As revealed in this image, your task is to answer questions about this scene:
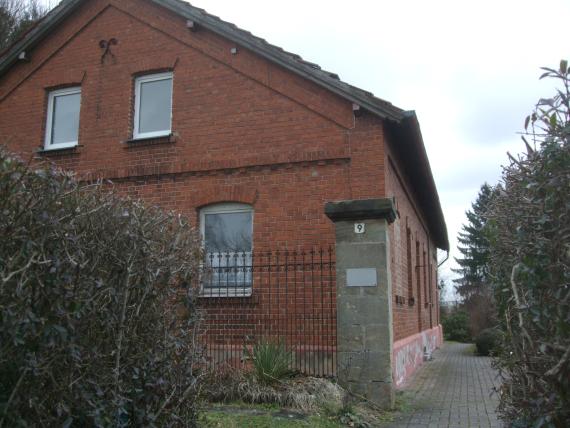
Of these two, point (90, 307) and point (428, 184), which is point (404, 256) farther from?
point (90, 307)

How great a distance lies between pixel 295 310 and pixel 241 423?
10.3 feet

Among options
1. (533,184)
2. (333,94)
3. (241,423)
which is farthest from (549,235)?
(333,94)

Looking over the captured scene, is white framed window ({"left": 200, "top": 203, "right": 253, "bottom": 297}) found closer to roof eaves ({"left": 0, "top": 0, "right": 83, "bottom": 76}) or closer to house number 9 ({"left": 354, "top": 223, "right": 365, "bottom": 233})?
house number 9 ({"left": 354, "top": 223, "right": 365, "bottom": 233})

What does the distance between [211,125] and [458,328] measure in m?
21.5

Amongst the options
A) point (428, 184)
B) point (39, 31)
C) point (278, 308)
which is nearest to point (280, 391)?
point (278, 308)

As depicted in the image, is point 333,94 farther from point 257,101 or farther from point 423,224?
point 423,224

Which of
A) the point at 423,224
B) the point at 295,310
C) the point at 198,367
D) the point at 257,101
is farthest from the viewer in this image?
the point at 423,224

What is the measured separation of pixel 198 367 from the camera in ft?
17.0

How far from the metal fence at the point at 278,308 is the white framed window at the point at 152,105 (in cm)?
330

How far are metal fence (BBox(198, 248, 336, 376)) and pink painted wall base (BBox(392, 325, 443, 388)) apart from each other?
131 centimetres

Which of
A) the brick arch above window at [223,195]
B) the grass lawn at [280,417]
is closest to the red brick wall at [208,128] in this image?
the brick arch above window at [223,195]

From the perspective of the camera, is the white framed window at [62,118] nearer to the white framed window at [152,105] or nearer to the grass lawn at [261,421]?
the white framed window at [152,105]

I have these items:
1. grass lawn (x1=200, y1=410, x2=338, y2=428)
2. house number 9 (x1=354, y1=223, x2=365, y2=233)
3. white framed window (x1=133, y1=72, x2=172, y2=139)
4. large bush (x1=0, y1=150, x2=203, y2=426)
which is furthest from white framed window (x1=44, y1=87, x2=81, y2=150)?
large bush (x1=0, y1=150, x2=203, y2=426)

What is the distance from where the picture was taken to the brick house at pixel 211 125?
9.89m
